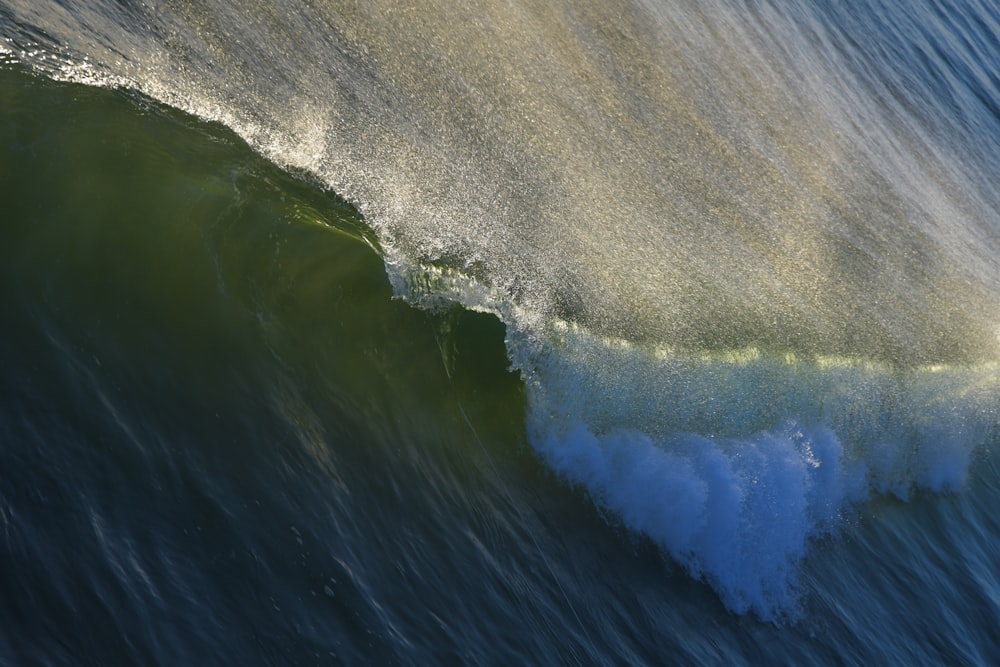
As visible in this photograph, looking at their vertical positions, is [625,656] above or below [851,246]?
below

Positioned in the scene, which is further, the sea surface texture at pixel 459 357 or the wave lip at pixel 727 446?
the wave lip at pixel 727 446

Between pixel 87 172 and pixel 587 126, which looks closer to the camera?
pixel 87 172

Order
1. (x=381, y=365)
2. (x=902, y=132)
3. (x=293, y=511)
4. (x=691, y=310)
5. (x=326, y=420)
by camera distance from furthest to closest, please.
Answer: (x=902, y=132) < (x=691, y=310) < (x=381, y=365) < (x=326, y=420) < (x=293, y=511)

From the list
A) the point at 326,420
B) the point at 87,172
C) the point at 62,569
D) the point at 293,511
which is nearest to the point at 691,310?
the point at 326,420

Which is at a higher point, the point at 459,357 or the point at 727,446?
the point at 459,357

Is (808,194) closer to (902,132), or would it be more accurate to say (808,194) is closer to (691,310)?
(691,310)

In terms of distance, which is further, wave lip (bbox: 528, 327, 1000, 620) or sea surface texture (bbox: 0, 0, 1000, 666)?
wave lip (bbox: 528, 327, 1000, 620)

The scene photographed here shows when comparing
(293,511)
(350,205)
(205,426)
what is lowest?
(293,511)

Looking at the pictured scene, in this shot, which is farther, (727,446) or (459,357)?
(727,446)
